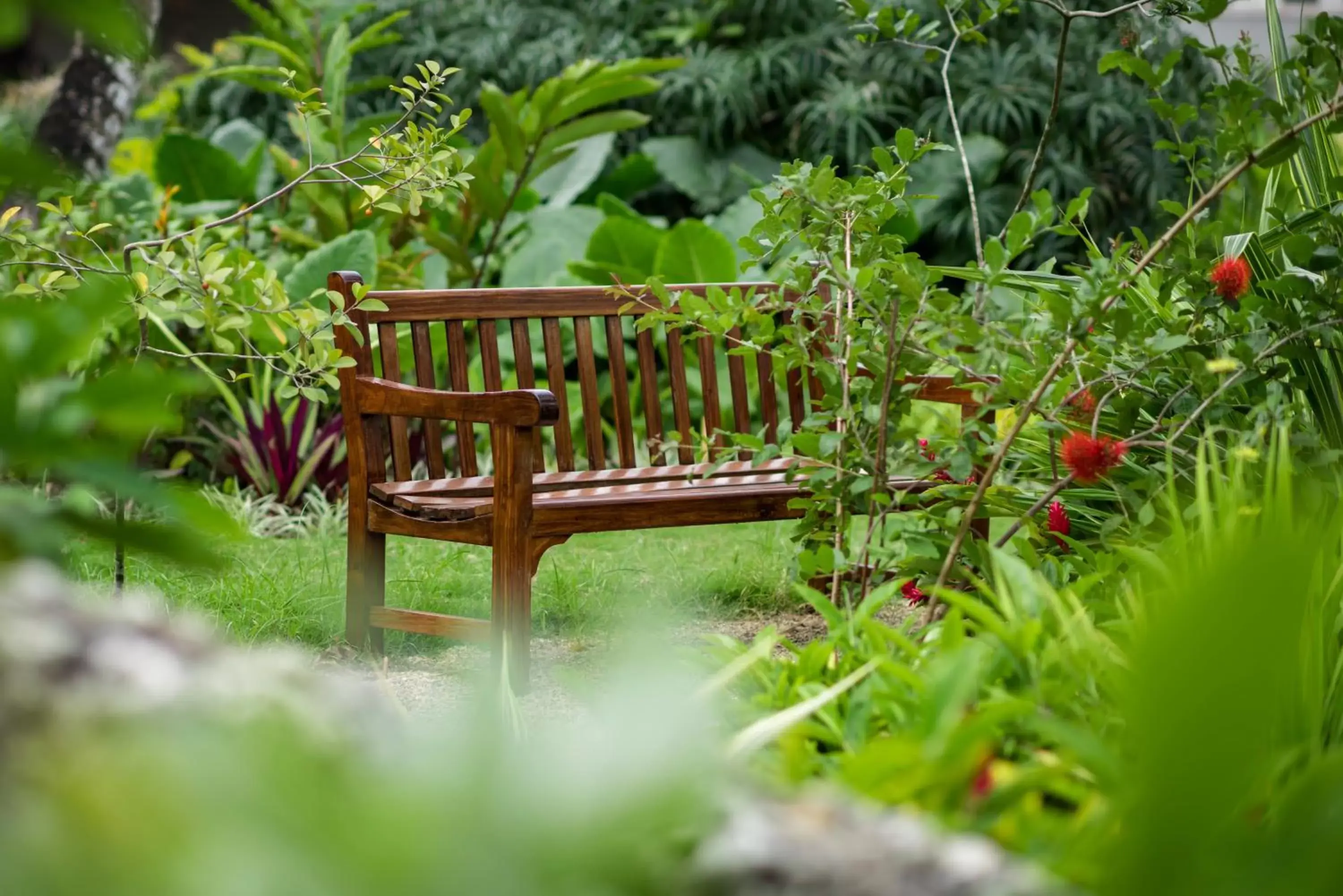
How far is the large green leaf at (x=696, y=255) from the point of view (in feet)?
17.3

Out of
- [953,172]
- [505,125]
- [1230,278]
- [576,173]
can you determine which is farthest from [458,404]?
[953,172]

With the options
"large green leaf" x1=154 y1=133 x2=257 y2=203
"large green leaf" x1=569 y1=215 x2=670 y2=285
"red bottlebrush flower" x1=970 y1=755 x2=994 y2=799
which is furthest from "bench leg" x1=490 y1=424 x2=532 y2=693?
"large green leaf" x1=154 y1=133 x2=257 y2=203

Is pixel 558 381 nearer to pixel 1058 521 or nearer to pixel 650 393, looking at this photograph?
pixel 650 393

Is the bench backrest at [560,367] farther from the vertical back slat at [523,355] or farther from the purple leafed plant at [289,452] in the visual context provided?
the purple leafed plant at [289,452]

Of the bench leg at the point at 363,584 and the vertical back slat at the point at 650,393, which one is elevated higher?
the vertical back slat at the point at 650,393

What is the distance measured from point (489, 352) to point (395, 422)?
0.35m

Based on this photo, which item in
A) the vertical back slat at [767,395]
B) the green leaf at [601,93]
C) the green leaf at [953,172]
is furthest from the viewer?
the green leaf at [953,172]

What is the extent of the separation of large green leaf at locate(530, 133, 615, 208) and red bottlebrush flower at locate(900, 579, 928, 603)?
193 inches

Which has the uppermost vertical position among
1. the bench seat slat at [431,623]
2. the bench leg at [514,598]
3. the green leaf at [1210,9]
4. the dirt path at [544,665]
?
the green leaf at [1210,9]

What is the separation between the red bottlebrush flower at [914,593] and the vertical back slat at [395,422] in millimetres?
1419

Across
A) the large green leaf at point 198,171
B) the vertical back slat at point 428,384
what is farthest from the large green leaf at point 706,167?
the vertical back slat at point 428,384

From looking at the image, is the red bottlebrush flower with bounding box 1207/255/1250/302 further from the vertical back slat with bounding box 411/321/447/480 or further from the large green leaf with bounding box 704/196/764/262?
the large green leaf with bounding box 704/196/764/262

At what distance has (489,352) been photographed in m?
3.60

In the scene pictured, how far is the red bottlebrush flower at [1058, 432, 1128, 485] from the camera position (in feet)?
6.68
